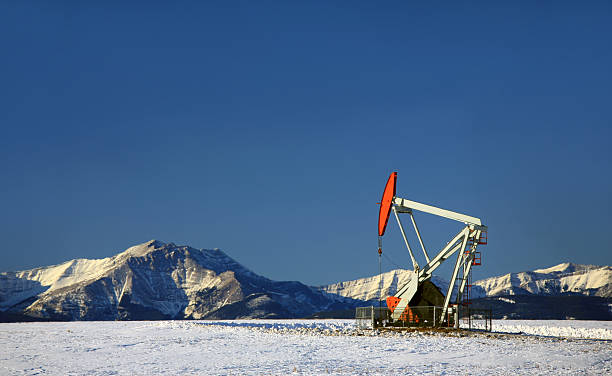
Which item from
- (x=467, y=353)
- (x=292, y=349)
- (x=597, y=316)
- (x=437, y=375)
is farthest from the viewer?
(x=597, y=316)

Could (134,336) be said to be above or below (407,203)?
below

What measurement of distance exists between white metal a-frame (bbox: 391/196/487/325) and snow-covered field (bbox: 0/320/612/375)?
6.16 metres

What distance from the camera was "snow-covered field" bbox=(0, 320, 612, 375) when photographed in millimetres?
25938

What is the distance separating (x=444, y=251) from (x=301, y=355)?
66.3 ft

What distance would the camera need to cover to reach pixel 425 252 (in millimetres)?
49875

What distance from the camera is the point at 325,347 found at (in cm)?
3475

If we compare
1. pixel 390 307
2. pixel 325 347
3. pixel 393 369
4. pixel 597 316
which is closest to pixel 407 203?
pixel 390 307

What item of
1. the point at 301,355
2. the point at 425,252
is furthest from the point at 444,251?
the point at 301,355

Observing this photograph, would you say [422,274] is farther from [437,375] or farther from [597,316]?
[597,316]

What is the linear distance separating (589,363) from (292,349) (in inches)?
552

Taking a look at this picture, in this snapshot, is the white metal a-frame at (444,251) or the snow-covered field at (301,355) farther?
the white metal a-frame at (444,251)

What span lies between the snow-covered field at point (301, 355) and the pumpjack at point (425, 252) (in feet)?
19.6

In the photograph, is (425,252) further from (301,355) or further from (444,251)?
(301,355)

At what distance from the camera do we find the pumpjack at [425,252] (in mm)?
46844
